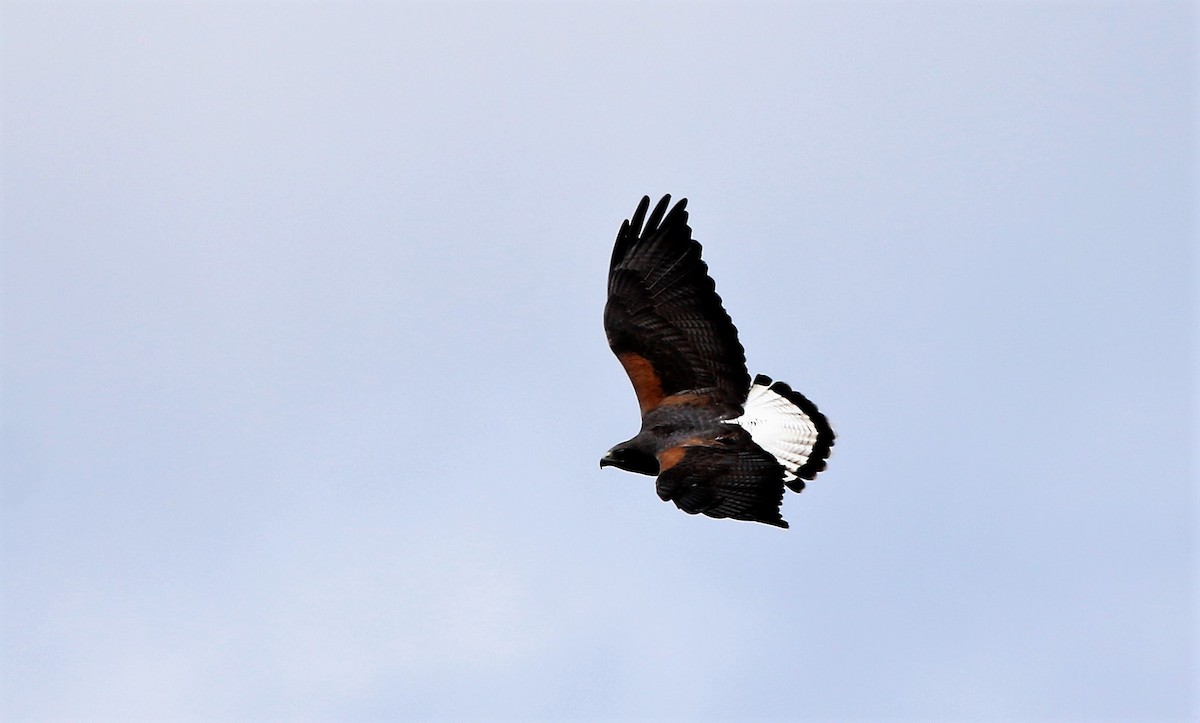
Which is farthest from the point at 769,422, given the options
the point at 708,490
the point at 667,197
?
the point at 667,197

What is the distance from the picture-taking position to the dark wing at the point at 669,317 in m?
16.9

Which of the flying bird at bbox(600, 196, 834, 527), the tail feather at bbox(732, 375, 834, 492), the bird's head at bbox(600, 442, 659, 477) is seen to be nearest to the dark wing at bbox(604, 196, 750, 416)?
the flying bird at bbox(600, 196, 834, 527)

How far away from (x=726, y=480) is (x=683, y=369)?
6.85 feet

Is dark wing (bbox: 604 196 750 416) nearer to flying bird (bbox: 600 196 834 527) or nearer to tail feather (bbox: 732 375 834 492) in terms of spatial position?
flying bird (bbox: 600 196 834 527)

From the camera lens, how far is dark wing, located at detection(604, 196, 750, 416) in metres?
16.9

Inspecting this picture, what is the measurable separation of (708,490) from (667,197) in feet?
13.4

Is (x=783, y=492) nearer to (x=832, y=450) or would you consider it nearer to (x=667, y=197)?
(x=832, y=450)

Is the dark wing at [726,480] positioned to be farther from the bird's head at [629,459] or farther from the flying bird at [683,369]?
the bird's head at [629,459]

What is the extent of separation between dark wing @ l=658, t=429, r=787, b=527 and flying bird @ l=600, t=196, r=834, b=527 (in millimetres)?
85

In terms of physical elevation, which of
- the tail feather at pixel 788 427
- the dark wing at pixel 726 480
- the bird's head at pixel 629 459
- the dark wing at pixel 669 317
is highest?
the dark wing at pixel 669 317

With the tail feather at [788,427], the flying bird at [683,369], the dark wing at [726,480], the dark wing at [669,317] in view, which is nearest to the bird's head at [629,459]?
the flying bird at [683,369]

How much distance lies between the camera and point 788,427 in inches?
669

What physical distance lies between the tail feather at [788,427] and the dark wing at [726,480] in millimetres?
420

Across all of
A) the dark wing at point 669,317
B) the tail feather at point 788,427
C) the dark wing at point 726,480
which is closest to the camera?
the dark wing at point 726,480
